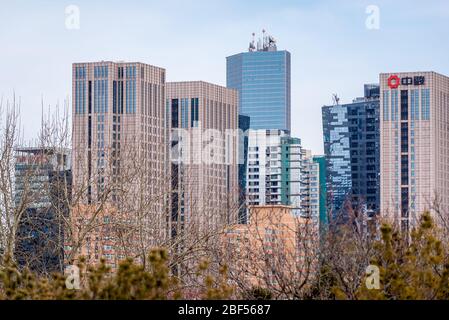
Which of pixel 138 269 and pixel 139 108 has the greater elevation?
pixel 139 108

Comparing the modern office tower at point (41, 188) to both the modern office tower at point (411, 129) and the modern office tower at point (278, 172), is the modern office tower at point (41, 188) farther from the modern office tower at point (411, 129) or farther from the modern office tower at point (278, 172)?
the modern office tower at point (278, 172)

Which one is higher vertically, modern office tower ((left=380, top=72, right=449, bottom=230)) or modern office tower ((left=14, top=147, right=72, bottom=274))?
modern office tower ((left=380, top=72, right=449, bottom=230))

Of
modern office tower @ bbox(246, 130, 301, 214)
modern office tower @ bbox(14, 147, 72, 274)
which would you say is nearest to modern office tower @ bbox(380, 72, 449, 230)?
modern office tower @ bbox(246, 130, 301, 214)

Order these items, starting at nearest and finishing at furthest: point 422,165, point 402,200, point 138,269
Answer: point 138,269
point 402,200
point 422,165

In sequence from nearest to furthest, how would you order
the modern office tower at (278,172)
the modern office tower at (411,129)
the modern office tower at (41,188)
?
the modern office tower at (41,188) → the modern office tower at (411,129) → the modern office tower at (278,172)

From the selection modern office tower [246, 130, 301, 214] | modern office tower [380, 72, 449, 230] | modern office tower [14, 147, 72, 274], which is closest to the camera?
modern office tower [14, 147, 72, 274]

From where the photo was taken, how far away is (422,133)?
188 meters

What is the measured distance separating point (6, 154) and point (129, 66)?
156m

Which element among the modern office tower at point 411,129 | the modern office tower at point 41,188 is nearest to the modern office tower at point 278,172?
the modern office tower at point 411,129

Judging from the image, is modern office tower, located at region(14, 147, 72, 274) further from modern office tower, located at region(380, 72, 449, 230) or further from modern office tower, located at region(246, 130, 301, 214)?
modern office tower, located at region(246, 130, 301, 214)

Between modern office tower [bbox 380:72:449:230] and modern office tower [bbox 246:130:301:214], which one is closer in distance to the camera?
modern office tower [bbox 380:72:449:230]
